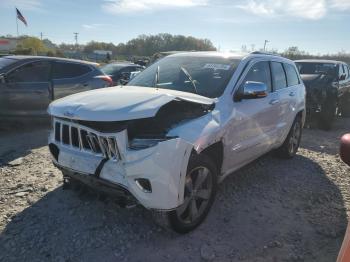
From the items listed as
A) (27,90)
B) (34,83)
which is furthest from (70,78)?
(27,90)

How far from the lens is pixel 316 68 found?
1123cm

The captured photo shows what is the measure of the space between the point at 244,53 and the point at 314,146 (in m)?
3.62

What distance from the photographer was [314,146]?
24.8 feet

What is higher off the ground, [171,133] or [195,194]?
[171,133]

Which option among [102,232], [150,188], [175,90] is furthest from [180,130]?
[102,232]

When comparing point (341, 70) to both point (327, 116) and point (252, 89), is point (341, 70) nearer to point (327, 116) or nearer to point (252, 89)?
point (327, 116)

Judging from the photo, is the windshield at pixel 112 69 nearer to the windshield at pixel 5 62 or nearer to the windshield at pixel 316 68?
the windshield at pixel 316 68

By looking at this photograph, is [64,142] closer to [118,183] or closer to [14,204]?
[118,183]

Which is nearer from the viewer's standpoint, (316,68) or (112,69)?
(316,68)

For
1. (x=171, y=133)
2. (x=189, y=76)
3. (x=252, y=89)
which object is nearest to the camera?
(x=171, y=133)

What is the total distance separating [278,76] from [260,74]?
78 cm

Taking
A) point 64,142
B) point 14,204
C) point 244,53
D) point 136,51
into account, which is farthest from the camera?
point 136,51

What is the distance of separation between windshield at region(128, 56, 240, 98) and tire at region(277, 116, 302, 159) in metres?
2.23

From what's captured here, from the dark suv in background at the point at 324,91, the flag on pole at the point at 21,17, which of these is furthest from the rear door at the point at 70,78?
the flag on pole at the point at 21,17
